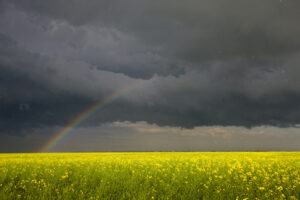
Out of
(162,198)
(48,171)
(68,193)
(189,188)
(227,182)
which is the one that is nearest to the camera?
(162,198)

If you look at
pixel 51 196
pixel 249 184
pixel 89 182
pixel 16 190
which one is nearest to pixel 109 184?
pixel 89 182

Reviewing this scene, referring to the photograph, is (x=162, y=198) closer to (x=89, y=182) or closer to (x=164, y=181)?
(x=164, y=181)

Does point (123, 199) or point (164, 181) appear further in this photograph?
point (164, 181)

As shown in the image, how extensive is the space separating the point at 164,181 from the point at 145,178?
3.20 feet

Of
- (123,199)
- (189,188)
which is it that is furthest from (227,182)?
(123,199)

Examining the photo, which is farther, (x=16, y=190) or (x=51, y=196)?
(x=16, y=190)

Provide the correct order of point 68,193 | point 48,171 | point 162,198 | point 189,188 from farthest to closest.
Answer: point 48,171 < point 189,188 < point 68,193 < point 162,198

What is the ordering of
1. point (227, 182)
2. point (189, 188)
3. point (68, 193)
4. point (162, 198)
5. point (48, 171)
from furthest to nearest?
point (48, 171) → point (227, 182) → point (189, 188) → point (68, 193) → point (162, 198)

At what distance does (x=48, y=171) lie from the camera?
1190 cm

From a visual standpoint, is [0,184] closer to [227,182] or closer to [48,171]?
[48,171]

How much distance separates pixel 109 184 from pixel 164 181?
8.77ft

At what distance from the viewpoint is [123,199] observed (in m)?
7.91

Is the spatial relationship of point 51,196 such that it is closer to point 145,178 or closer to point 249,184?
point 145,178

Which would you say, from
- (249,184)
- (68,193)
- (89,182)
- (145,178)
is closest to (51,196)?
(68,193)
